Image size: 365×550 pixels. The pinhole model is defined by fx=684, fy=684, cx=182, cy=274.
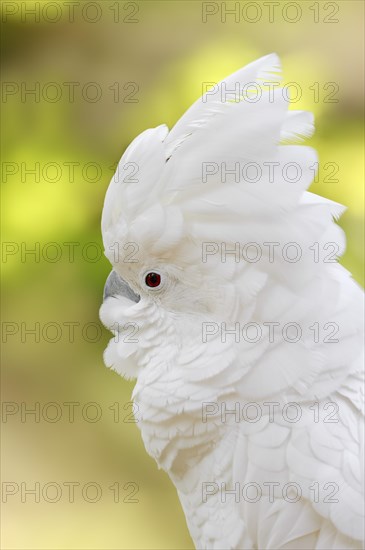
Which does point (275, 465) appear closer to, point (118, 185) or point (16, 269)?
point (118, 185)

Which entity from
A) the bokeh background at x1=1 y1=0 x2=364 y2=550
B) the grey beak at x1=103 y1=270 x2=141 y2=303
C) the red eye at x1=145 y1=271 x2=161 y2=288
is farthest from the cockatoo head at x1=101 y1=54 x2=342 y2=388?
the bokeh background at x1=1 y1=0 x2=364 y2=550

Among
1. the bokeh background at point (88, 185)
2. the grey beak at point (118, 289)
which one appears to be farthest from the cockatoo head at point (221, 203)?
the bokeh background at point (88, 185)

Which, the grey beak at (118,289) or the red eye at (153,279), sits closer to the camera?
A: the red eye at (153,279)

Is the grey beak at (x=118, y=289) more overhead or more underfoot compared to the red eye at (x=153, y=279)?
more underfoot

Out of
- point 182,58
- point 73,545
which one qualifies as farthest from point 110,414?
point 182,58

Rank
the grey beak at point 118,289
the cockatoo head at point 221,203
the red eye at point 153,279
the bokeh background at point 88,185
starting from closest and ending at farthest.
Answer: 1. the cockatoo head at point 221,203
2. the red eye at point 153,279
3. the grey beak at point 118,289
4. the bokeh background at point 88,185

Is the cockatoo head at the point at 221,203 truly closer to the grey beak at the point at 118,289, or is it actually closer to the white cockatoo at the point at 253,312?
the white cockatoo at the point at 253,312

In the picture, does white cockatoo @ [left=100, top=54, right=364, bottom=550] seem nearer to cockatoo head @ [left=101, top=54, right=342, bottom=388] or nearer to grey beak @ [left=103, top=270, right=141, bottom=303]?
cockatoo head @ [left=101, top=54, right=342, bottom=388]
